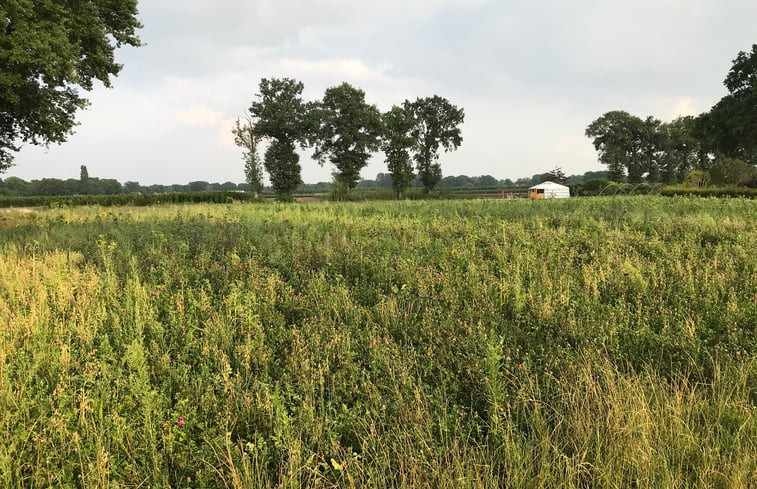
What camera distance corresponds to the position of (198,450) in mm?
2391

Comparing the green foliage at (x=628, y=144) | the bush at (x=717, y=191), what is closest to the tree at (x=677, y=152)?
the green foliage at (x=628, y=144)

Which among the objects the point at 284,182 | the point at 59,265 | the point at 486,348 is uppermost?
the point at 284,182

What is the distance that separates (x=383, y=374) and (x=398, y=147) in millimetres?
51935

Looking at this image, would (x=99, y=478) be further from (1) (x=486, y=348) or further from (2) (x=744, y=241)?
(2) (x=744, y=241)

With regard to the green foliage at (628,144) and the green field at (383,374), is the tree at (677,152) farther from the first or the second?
the green field at (383,374)

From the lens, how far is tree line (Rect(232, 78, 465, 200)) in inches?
1852

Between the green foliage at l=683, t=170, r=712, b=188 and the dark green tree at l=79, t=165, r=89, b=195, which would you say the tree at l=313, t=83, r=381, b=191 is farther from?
the dark green tree at l=79, t=165, r=89, b=195

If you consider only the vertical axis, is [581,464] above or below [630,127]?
below

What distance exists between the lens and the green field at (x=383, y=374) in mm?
2297

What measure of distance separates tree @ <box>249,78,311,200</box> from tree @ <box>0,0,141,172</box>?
98.9ft

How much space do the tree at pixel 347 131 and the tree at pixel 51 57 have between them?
33068 mm

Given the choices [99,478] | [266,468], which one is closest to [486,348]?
[266,468]

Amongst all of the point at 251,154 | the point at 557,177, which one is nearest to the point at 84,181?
the point at 251,154

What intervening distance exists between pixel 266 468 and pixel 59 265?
19.1ft
